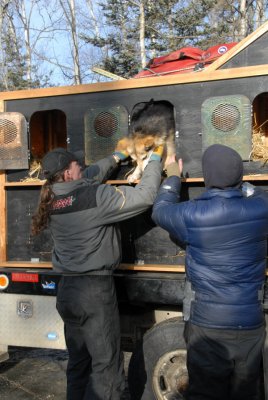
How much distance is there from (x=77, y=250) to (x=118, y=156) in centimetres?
91

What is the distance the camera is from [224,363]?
2955mm

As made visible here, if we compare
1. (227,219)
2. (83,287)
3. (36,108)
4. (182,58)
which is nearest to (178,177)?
(227,219)

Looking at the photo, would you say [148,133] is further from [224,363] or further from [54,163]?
[224,363]

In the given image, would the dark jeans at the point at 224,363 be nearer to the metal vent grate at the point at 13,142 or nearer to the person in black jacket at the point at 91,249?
the person in black jacket at the point at 91,249

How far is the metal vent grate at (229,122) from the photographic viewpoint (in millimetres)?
3781

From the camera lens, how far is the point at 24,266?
447 centimetres

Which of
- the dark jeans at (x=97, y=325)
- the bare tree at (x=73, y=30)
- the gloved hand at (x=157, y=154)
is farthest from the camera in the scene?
the bare tree at (x=73, y=30)

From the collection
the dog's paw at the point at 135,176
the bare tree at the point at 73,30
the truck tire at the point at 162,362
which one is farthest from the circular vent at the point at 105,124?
the bare tree at the point at 73,30

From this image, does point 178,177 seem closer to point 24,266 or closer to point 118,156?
point 118,156

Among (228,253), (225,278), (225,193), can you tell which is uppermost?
(225,193)

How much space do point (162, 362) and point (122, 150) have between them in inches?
69.9

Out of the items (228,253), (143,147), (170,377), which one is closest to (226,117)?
(143,147)

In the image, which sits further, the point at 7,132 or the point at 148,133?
the point at 7,132

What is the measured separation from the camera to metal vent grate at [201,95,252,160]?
3781 mm
